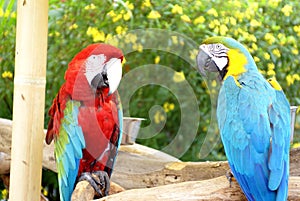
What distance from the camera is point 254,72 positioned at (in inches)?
33.0

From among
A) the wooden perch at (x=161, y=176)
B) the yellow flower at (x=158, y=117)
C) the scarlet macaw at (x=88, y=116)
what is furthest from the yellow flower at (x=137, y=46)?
the scarlet macaw at (x=88, y=116)

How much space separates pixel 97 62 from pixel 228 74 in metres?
0.23

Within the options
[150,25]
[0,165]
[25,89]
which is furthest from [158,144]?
[25,89]

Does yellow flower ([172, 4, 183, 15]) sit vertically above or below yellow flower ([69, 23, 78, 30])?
above

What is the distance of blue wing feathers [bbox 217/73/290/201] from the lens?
79 cm

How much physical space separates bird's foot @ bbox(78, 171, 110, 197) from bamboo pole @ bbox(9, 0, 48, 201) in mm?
90

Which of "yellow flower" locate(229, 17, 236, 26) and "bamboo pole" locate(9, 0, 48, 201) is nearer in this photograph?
"bamboo pole" locate(9, 0, 48, 201)

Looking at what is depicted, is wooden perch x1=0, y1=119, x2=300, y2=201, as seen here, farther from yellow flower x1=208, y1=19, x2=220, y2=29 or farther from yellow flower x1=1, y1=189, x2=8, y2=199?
yellow flower x1=208, y1=19, x2=220, y2=29

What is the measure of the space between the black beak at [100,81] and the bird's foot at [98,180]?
0.18 metres

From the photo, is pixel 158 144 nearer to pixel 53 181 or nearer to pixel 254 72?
pixel 53 181

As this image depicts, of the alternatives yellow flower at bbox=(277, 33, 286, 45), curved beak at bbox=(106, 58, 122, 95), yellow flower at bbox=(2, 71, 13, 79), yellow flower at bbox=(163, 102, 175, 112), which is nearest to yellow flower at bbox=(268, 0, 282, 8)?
yellow flower at bbox=(277, 33, 286, 45)

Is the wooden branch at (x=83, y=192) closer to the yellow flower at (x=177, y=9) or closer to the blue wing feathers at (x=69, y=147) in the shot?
the blue wing feathers at (x=69, y=147)

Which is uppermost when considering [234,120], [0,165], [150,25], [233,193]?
[150,25]

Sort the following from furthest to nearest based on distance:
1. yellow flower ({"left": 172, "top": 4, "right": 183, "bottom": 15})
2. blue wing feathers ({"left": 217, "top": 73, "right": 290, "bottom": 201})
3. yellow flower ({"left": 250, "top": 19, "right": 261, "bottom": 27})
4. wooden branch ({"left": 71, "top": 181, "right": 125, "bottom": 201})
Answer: yellow flower ({"left": 250, "top": 19, "right": 261, "bottom": 27})
yellow flower ({"left": 172, "top": 4, "right": 183, "bottom": 15})
wooden branch ({"left": 71, "top": 181, "right": 125, "bottom": 201})
blue wing feathers ({"left": 217, "top": 73, "right": 290, "bottom": 201})
